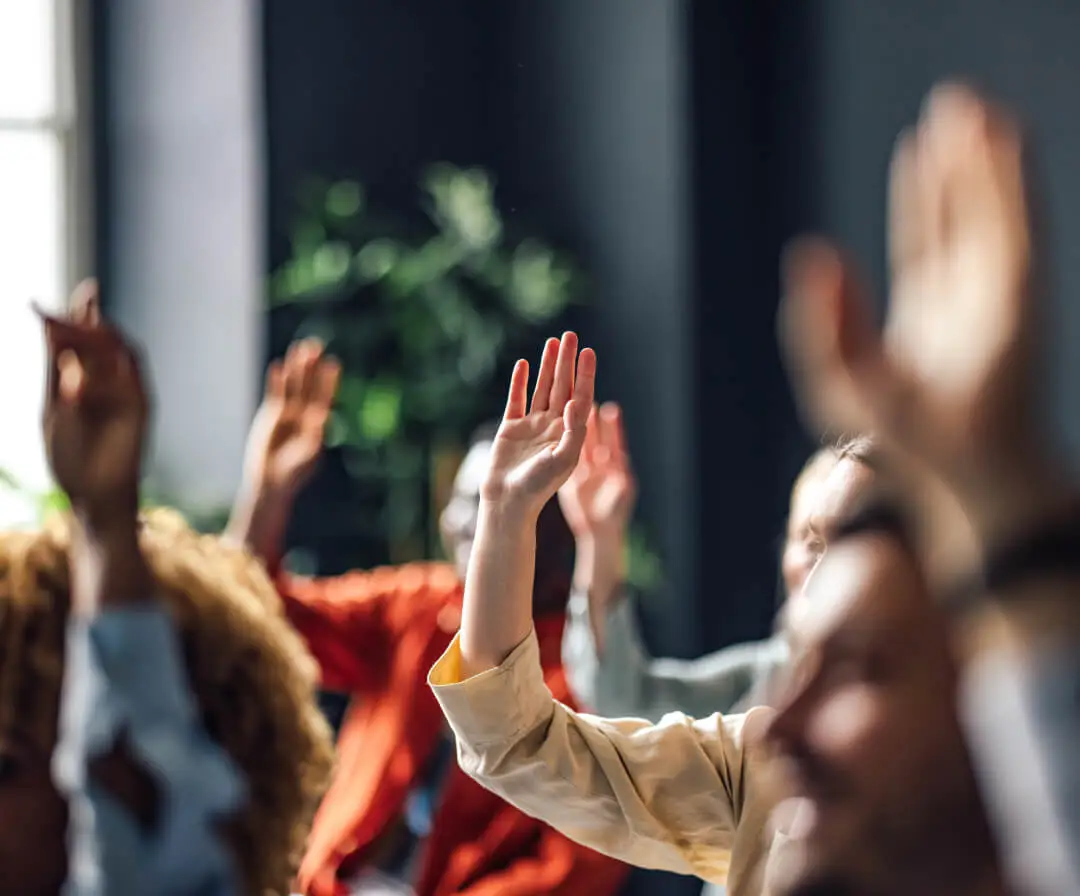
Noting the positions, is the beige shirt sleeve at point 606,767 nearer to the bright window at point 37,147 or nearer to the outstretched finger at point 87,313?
the outstretched finger at point 87,313

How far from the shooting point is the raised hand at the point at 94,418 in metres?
0.94

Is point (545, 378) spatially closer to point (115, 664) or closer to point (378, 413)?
point (115, 664)

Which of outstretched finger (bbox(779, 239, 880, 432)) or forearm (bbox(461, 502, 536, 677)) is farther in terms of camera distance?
forearm (bbox(461, 502, 536, 677))

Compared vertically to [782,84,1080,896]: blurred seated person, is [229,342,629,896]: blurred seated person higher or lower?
lower

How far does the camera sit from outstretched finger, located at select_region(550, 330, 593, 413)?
36.0 inches

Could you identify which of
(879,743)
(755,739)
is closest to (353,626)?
(755,739)

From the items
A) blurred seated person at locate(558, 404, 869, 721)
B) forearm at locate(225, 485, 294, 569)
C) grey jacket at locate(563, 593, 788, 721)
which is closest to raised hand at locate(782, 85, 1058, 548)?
blurred seated person at locate(558, 404, 869, 721)

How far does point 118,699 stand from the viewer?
955 mm

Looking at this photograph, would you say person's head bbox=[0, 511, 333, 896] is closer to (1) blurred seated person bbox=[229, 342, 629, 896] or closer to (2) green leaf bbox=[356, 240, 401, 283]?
(1) blurred seated person bbox=[229, 342, 629, 896]

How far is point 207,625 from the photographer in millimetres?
1101

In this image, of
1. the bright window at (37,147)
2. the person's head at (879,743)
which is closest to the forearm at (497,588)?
the person's head at (879,743)

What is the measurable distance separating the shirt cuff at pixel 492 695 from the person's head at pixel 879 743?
0.46m

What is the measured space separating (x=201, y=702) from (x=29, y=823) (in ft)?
0.45

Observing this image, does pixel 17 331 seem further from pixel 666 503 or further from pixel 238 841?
pixel 238 841
